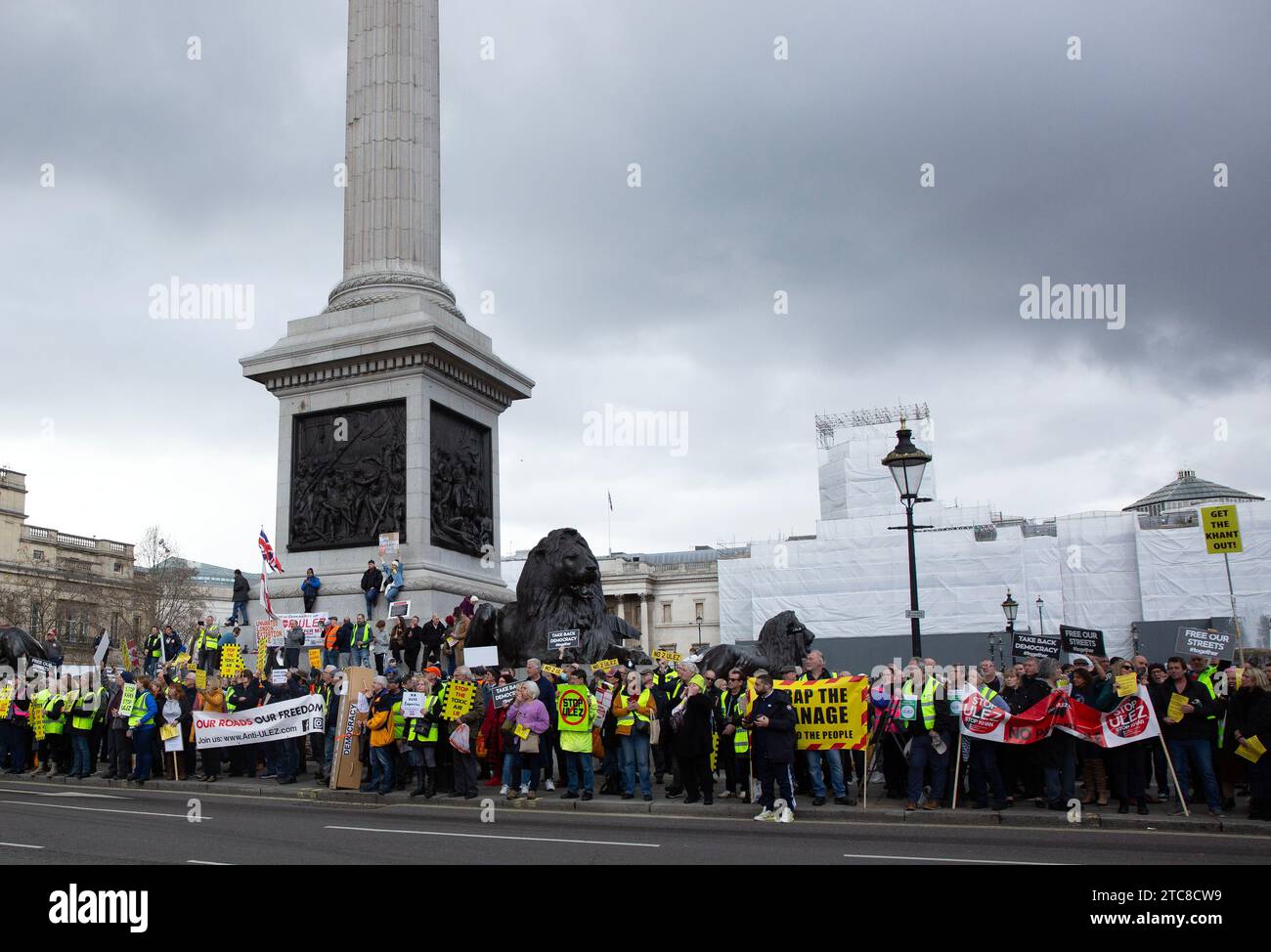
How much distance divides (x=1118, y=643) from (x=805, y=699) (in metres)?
57.6

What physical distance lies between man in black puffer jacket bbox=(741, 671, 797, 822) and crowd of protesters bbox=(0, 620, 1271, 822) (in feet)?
0.08

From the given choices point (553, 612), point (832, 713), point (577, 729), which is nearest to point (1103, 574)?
point (553, 612)

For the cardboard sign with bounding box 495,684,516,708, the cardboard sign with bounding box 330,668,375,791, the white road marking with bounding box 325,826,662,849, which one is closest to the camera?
the white road marking with bounding box 325,826,662,849

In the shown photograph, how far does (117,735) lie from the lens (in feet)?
69.3

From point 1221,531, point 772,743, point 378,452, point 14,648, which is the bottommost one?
point 772,743

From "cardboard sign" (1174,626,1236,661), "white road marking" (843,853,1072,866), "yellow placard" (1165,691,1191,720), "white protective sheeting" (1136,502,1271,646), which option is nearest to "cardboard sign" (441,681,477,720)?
"white road marking" (843,853,1072,866)

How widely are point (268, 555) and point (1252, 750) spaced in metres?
20.3

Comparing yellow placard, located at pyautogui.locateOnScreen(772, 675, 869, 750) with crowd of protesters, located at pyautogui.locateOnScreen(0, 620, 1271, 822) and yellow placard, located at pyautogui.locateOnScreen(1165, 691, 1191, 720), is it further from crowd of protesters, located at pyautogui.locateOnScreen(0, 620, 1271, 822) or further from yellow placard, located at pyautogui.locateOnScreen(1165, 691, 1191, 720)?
yellow placard, located at pyautogui.locateOnScreen(1165, 691, 1191, 720)

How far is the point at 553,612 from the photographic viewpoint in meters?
21.8

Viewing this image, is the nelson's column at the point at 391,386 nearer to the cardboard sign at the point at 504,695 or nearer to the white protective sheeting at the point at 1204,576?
the cardboard sign at the point at 504,695

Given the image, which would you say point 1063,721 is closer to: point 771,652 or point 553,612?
point 771,652

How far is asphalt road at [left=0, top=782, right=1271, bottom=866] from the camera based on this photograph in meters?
10.7
